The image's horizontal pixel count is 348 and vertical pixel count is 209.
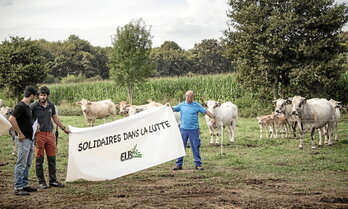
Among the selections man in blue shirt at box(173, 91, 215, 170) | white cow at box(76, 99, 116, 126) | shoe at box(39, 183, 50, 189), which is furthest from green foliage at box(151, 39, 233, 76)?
shoe at box(39, 183, 50, 189)

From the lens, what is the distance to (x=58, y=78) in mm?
76750

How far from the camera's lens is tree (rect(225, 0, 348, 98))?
88.1ft

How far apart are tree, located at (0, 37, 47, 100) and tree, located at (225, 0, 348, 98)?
17243mm

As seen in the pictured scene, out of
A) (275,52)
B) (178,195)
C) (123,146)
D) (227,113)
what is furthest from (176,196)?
(275,52)

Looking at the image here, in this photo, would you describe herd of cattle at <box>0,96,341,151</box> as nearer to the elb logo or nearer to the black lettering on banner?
the black lettering on banner

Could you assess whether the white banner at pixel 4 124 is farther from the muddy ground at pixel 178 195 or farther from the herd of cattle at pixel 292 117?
the herd of cattle at pixel 292 117

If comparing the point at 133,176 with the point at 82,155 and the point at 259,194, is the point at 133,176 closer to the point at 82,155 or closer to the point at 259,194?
the point at 82,155

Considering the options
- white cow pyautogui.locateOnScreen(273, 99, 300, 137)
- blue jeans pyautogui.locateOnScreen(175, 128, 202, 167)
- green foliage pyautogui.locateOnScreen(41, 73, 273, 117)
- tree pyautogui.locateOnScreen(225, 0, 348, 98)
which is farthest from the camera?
green foliage pyautogui.locateOnScreen(41, 73, 273, 117)

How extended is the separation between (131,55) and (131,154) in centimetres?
2458

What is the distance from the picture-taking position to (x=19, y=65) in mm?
34219

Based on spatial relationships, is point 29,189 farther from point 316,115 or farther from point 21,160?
point 316,115

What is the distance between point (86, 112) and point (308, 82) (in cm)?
1436

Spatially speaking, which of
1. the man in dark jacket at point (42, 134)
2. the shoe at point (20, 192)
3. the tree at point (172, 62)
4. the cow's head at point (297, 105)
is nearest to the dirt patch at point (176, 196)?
the shoe at point (20, 192)

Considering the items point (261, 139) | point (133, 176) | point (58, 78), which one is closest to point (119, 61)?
point (261, 139)
